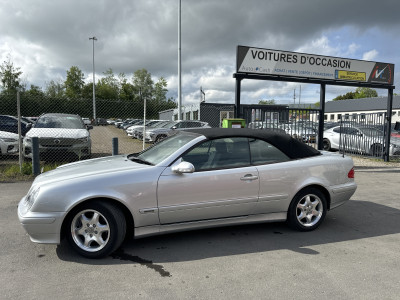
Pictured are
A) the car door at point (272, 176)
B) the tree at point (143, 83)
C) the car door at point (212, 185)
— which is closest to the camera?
the car door at point (212, 185)

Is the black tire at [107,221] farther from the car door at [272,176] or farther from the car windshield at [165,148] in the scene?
the car door at [272,176]

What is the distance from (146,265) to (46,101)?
15370mm

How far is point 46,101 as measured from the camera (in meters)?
16.2

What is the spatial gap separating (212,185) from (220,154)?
465 mm

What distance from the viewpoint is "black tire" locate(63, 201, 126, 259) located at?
3.37 meters

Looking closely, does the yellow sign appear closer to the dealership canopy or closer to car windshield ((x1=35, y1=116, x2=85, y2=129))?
the dealership canopy

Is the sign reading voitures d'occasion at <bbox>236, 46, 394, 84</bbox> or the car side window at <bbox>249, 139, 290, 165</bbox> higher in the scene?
the sign reading voitures d'occasion at <bbox>236, 46, 394, 84</bbox>

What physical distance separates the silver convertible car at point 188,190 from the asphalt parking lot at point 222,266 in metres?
0.26

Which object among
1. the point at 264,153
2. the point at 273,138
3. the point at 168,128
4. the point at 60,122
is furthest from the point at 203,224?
the point at 168,128

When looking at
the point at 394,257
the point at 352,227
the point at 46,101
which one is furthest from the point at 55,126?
the point at 394,257

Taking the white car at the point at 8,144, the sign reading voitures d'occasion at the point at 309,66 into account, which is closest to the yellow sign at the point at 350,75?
the sign reading voitures d'occasion at the point at 309,66

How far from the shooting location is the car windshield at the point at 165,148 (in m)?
3.94

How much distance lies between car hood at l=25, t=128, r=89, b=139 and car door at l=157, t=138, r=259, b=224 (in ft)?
21.1


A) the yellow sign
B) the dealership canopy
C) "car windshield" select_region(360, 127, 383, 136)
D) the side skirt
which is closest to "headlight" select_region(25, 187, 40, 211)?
the side skirt
